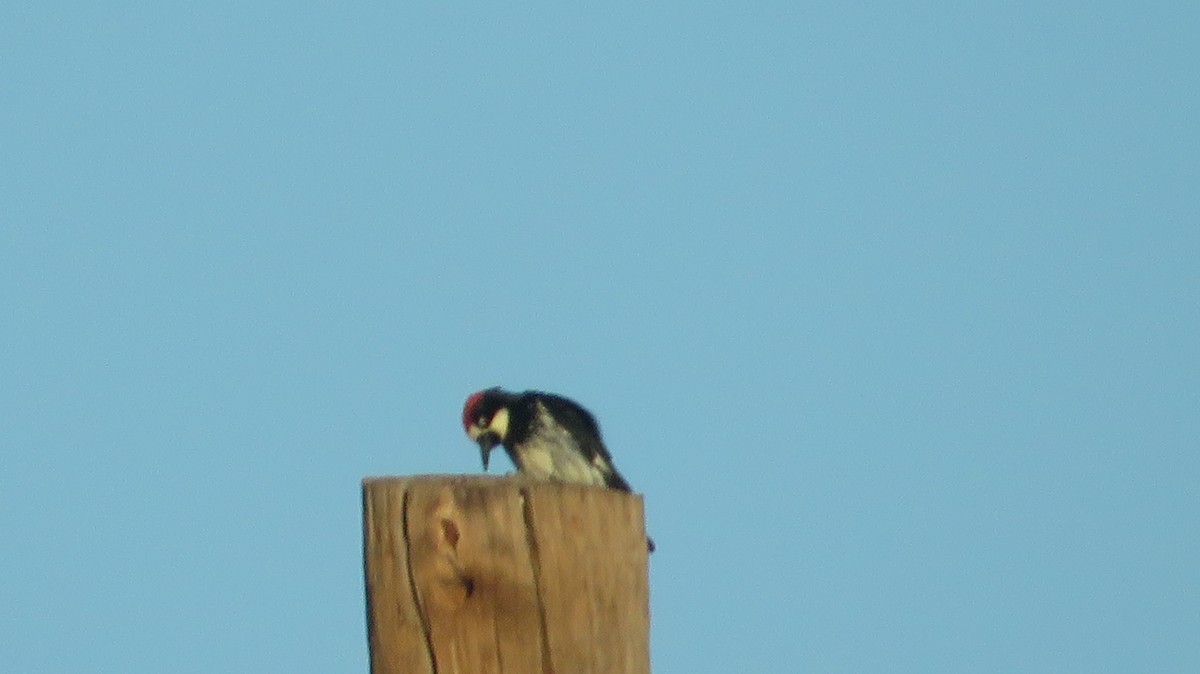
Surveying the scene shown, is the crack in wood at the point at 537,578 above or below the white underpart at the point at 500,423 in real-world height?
below

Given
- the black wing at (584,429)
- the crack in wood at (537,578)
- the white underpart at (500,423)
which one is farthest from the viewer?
the white underpart at (500,423)

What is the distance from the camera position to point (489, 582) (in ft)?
13.2

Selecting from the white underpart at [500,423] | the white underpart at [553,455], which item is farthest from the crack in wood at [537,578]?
the white underpart at [500,423]

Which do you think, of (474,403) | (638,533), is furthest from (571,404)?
(638,533)

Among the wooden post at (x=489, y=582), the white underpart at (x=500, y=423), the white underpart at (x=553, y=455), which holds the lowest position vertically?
the wooden post at (x=489, y=582)

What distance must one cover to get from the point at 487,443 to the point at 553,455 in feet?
1.96

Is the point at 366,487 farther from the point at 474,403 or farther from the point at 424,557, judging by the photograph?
the point at 474,403

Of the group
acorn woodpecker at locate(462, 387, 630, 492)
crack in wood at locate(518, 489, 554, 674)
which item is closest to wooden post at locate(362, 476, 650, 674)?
crack in wood at locate(518, 489, 554, 674)

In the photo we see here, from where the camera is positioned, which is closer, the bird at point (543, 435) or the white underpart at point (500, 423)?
the bird at point (543, 435)

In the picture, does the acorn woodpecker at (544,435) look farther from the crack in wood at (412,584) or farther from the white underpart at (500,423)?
the crack in wood at (412,584)

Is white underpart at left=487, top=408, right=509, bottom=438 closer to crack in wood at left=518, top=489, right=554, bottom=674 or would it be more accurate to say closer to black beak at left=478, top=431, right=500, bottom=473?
black beak at left=478, top=431, right=500, bottom=473

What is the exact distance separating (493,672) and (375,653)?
0.26 m

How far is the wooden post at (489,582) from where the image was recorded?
3988 mm

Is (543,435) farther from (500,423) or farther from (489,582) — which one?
(489,582)
